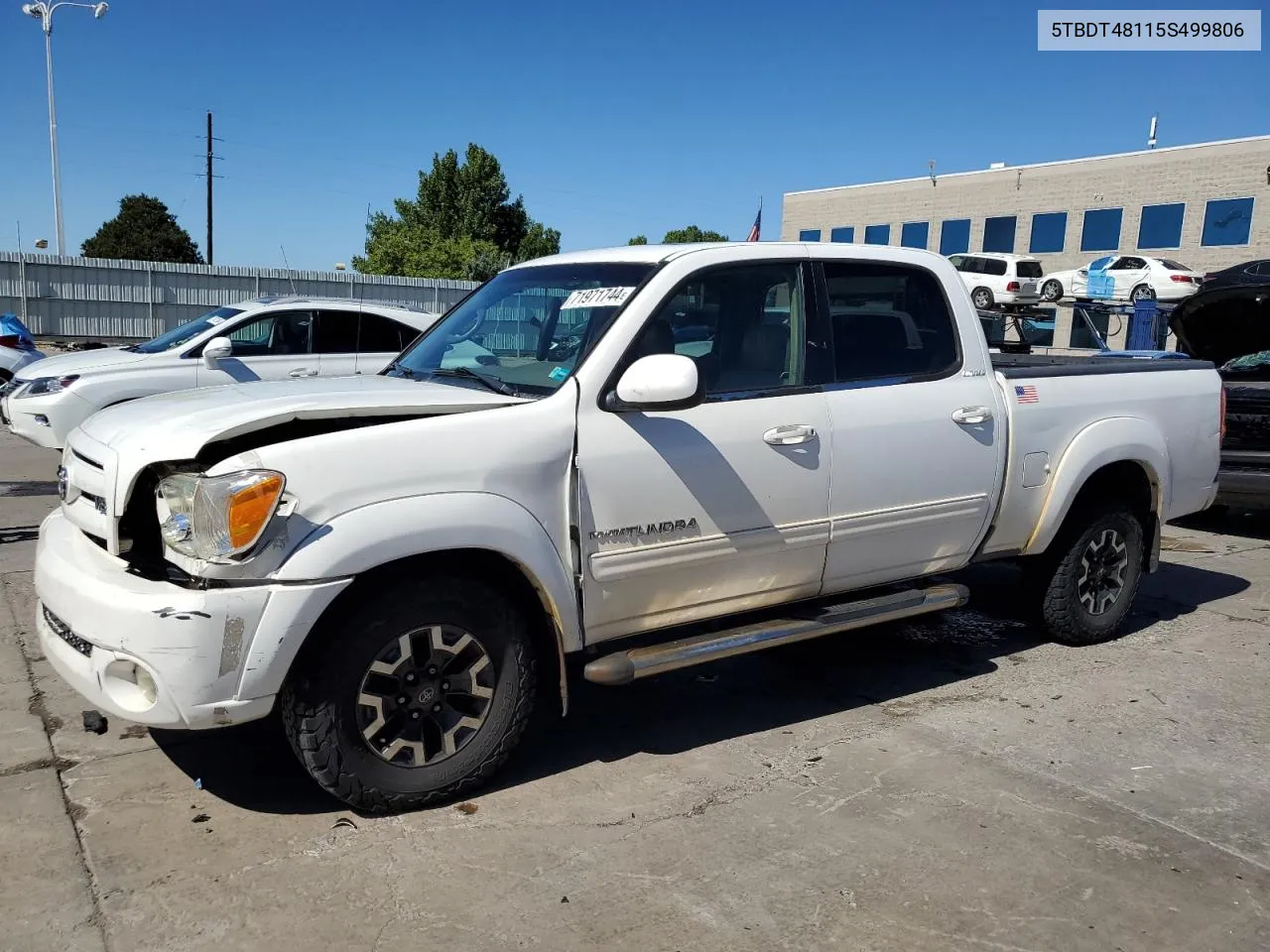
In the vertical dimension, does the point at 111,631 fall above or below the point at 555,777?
above

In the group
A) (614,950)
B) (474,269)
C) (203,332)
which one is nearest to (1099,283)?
(474,269)

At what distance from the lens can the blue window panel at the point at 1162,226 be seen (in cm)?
3872

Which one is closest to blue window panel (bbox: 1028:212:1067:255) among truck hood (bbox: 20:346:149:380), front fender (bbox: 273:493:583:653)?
truck hood (bbox: 20:346:149:380)

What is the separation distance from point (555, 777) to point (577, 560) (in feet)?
2.74

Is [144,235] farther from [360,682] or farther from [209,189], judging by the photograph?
[360,682]

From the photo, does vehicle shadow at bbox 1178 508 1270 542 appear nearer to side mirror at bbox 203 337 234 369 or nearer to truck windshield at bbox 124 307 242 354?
side mirror at bbox 203 337 234 369

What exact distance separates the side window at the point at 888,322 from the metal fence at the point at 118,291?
823 inches

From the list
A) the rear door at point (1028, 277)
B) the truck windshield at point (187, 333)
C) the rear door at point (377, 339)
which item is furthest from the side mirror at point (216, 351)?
the rear door at point (1028, 277)

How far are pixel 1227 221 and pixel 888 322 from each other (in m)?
39.0

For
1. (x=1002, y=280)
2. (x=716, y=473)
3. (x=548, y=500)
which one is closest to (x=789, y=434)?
(x=716, y=473)

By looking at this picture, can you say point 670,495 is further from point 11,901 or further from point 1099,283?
point 1099,283

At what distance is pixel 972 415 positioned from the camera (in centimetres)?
462

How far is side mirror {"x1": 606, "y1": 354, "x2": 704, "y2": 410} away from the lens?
3.56m

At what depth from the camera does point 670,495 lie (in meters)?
3.79
